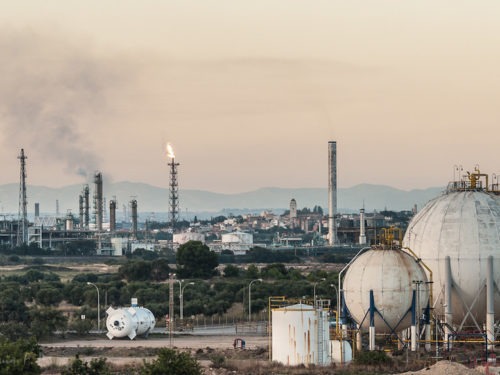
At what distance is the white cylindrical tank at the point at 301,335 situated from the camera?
56594 millimetres

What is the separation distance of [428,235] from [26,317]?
34.6m

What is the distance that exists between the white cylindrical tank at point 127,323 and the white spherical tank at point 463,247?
19.5 metres

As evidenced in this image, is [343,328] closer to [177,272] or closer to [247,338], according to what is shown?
[247,338]

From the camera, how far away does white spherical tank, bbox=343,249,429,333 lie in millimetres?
58219

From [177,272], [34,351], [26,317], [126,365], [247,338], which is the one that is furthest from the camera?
[177,272]

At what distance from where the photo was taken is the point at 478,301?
60500 mm

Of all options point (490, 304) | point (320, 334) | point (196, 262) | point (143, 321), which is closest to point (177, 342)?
point (143, 321)

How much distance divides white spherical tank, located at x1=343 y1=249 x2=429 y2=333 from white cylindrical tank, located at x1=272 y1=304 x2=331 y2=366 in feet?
9.10

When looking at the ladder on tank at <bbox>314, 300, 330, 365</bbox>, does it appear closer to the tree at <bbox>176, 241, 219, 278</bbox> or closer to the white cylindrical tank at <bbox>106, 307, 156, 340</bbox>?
the white cylindrical tank at <bbox>106, 307, 156, 340</bbox>

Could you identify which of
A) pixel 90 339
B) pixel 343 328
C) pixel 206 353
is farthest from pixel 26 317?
pixel 343 328

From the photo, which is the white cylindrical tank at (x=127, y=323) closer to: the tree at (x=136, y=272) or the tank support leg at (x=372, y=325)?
the tank support leg at (x=372, y=325)

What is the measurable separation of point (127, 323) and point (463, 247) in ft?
75.1

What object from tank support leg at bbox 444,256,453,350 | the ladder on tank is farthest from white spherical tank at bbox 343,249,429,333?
the ladder on tank

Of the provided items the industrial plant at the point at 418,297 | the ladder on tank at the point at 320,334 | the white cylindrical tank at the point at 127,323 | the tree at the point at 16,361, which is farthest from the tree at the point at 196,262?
the tree at the point at 16,361
